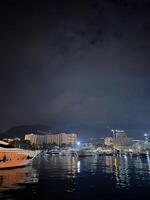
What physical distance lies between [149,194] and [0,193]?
17.8 meters

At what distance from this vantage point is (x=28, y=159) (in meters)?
90.2

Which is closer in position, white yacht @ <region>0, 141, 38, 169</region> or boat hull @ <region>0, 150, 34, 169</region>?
boat hull @ <region>0, 150, 34, 169</region>

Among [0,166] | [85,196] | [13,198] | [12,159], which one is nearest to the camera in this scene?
[13,198]

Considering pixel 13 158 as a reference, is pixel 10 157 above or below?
above

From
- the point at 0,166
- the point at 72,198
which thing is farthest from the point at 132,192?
the point at 0,166

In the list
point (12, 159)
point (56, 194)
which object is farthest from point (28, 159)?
point (56, 194)

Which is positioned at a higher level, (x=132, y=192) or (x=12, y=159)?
(x=12, y=159)

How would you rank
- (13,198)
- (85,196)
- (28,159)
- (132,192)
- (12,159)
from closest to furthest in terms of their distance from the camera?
(13,198) → (85,196) → (132,192) → (12,159) → (28,159)

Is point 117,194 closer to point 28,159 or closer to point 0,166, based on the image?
point 0,166

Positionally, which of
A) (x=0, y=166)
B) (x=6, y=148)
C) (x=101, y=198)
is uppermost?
(x=6, y=148)

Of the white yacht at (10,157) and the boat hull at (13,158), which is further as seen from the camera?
the white yacht at (10,157)

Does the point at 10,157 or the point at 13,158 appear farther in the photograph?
the point at 13,158

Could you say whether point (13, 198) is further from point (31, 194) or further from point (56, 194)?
point (56, 194)

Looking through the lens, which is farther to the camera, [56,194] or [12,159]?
[12,159]
